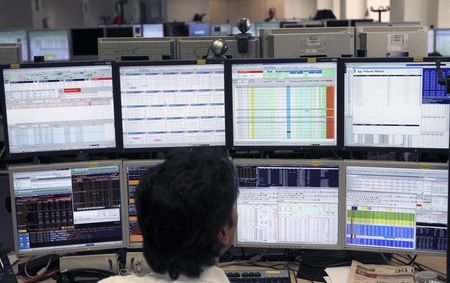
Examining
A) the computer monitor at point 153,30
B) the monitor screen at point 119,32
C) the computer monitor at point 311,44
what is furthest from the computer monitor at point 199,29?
the computer monitor at point 311,44

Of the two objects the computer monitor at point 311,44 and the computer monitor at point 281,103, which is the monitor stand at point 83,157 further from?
the computer monitor at point 311,44

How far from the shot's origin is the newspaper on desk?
223cm

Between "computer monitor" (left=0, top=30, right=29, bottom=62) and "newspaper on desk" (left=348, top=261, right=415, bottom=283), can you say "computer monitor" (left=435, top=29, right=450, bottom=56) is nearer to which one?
"computer monitor" (left=0, top=30, right=29, bottom=62)

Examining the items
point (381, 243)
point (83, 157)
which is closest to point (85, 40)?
point (83, 157)

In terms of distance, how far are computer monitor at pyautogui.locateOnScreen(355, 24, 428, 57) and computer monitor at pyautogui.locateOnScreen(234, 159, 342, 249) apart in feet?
4.53

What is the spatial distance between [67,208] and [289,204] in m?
0.83

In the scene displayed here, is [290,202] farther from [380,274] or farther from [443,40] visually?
[443,40]

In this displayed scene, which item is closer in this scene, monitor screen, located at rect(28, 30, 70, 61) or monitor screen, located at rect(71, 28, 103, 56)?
monitor screen, located at rect(71, 28, 103, 56)

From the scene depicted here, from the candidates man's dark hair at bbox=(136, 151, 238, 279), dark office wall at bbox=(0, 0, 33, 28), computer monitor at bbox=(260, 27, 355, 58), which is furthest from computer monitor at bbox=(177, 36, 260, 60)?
dark office wall at bbox=(0, 0, 33, 28)

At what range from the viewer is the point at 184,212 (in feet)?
4.40

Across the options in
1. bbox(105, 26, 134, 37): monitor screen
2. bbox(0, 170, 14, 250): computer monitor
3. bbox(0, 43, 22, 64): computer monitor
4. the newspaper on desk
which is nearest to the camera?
the newspaper on desk

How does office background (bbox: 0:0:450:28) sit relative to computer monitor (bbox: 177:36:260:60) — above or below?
above

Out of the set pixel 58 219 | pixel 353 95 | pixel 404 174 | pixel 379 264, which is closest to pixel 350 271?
pixel 379 264

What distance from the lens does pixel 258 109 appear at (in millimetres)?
2422
